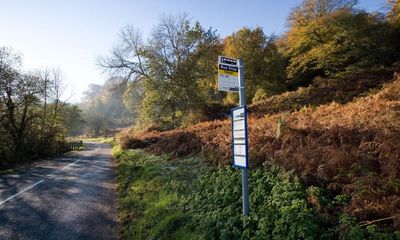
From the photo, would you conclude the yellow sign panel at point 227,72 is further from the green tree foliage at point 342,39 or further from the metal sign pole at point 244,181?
the green tree foliage at point 342,39

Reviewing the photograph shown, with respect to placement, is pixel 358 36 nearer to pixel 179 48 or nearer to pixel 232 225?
pixel 179 48

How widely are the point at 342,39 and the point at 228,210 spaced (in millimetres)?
25018

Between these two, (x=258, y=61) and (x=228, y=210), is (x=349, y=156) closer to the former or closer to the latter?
(x=228, y=210)

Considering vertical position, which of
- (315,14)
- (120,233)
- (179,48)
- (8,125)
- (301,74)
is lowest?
(120,233)

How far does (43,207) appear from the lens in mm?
8648

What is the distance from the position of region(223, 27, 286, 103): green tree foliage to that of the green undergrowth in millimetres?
25841

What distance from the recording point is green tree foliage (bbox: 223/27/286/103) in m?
33.5

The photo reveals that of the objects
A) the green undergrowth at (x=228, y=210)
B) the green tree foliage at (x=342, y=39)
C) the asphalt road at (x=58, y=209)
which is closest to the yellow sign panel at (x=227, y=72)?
the green undergrowth at (x=228, y=210)

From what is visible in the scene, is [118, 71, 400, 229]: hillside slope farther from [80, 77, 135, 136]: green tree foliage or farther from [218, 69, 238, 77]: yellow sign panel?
[80, 77, 135, 136]: green tree foliage

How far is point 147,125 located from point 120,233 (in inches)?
1040

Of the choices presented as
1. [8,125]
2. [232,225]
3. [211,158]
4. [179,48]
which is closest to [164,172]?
[211,158]

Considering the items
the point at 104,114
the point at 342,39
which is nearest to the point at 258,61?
the point at 342,39

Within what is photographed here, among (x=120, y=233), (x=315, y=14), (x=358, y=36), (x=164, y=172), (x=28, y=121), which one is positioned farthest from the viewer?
(x=315, y=14)

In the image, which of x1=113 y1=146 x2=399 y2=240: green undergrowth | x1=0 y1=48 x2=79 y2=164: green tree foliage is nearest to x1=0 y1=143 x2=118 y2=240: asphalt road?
x1=113 y1=146 x2=399 y2=240: green undergrowth
